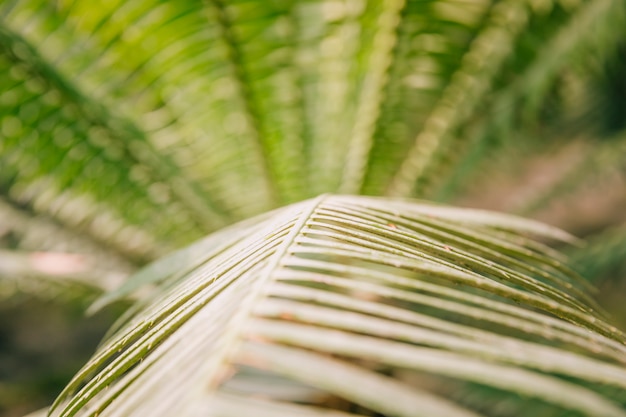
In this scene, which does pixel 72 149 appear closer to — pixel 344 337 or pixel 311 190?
pixel 311 190

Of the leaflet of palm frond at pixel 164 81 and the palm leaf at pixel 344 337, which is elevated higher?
the leaflet of palm frond at pixel 164 81

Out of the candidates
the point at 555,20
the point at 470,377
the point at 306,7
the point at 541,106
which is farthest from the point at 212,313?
the point at 541,106

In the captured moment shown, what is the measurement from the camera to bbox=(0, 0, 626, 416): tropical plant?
24 centimetres

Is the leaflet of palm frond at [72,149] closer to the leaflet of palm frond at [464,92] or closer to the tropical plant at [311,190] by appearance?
the tropical plant at [311,190]

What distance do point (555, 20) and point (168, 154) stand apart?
2.92 ft

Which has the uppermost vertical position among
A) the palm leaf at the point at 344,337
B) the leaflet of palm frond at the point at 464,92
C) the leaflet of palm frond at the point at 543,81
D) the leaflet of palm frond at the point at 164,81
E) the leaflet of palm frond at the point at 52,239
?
the leaflet of palm frond at the point at 543,81

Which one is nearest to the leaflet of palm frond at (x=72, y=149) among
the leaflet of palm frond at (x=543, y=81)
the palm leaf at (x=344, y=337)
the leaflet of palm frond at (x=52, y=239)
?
the leaflet of palm frond at (x=52, y=239)

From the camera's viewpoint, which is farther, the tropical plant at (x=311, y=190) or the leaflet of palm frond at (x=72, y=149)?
the leaflet of palm frond at (x=72, y=149)

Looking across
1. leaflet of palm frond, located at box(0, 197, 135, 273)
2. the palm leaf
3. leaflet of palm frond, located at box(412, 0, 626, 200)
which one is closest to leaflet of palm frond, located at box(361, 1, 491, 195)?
leaflet of palm frond, located at box(412, 0, 626, 200)

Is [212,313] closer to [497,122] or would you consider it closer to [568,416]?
[568,416]

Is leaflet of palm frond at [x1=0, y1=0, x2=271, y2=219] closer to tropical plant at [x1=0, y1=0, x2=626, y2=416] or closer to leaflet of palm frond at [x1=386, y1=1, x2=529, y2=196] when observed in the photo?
tropical plant at [x1=0, y1=0, x2=626, y2=416]

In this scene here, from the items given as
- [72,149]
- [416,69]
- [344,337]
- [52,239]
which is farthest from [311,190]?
[344,337]

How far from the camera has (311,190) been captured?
1.35 metres

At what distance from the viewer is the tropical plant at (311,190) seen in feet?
0.78
